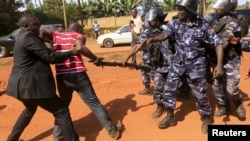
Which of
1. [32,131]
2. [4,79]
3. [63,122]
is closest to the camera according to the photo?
[63,122]

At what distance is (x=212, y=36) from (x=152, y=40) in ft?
2.64

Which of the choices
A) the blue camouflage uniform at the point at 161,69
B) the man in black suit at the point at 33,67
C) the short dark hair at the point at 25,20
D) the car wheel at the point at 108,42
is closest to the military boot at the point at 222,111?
the blue camouflage uniform at the point at 161,69

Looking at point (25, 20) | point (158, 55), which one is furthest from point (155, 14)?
point (25, 20)

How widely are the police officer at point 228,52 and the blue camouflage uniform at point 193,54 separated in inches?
17.1

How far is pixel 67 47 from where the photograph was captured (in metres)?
4.34

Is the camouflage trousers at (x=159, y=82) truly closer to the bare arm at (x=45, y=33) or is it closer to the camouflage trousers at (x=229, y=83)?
the camouflage trousers at (x=229, y=83)

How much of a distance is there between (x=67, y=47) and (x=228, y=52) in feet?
7.64

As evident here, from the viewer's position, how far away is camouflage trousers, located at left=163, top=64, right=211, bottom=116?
176 inches

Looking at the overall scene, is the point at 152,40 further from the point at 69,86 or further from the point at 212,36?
the point at 69,86

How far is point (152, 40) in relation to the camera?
179 inches

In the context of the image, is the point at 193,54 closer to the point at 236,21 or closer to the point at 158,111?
the point at 236,21

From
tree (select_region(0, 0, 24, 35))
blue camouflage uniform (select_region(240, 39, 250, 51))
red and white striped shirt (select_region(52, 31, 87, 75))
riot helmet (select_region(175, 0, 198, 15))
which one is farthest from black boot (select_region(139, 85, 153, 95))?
tree (select_region(0, 0, 24, 35))

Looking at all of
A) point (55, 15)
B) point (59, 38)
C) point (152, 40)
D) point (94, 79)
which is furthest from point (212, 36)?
point (55, 15)

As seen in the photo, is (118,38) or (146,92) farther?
(118,38)
